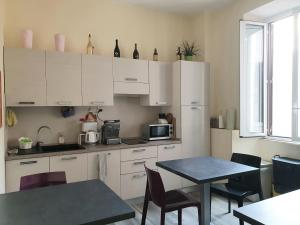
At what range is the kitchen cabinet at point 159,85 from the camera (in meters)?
3.54


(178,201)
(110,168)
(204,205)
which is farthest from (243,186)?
(110,168)

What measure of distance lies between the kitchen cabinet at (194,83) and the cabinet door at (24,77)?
76.5 inches

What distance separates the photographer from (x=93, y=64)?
3119 mm

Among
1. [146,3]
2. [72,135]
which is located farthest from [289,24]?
[72,135]

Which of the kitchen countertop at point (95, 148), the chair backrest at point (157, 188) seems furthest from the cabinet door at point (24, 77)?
the chair backrest at point (157, 188)

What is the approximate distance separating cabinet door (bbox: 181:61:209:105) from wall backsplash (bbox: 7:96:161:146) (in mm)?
608

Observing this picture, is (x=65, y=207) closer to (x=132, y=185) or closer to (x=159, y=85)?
(x=132, y=185)

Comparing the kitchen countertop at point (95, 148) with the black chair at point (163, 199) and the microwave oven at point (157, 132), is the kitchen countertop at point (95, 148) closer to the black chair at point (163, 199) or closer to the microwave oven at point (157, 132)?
the microwave oven at point (157, 132)

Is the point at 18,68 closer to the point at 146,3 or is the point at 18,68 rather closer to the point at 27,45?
the point at 27,45

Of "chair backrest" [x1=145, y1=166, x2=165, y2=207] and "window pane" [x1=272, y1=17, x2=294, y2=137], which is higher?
"window pane" [x1=272, y1=17, x2=294, y2=137]

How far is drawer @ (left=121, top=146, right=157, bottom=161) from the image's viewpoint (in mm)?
3127

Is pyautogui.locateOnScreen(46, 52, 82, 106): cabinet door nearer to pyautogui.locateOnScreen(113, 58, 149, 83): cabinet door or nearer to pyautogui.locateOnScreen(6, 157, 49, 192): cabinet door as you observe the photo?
pyautogui.locateOnScreen(113, 58, 149, 83): cabinet door

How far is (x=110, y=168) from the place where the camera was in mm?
3037

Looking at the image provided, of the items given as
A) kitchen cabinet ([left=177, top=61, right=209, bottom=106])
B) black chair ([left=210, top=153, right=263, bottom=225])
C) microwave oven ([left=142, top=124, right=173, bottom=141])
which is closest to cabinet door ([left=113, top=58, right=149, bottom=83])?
kitchen cabinet ([left=177, top=61, right=209, bottom=106])
